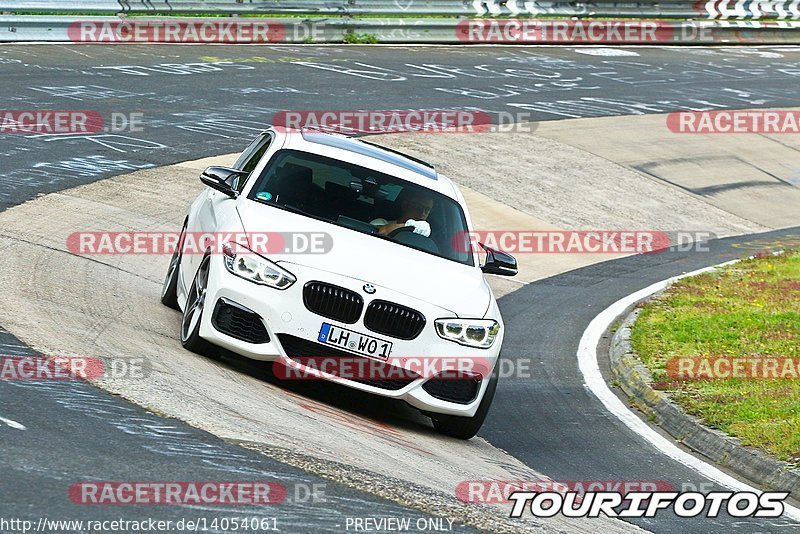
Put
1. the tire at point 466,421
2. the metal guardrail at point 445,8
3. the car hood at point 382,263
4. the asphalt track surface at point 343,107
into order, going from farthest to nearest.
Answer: the metal guardrail at point 445,8 → the tire at point 466,421 → the car hood at point 382,263 → the asphalt track surface at point 343,107

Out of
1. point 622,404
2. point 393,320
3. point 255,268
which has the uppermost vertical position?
point 255,268

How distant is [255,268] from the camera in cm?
786

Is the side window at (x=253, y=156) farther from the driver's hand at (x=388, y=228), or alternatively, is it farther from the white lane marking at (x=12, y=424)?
the white lane marking at (x=12, y=424)

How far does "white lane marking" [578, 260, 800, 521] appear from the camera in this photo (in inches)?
326

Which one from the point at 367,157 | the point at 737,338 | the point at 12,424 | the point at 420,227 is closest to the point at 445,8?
the point at 737,338

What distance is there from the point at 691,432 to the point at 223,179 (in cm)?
395

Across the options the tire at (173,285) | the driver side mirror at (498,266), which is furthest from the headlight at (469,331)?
the tire at (173,285)

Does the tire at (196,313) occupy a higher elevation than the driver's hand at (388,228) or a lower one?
lower

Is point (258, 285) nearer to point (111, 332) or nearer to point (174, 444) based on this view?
point (111, 332)

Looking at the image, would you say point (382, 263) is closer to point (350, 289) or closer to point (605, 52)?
point (350, 289)

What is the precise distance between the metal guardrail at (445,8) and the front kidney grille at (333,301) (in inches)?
628

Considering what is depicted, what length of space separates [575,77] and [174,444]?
21825 mm

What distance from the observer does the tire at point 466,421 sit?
325 inches

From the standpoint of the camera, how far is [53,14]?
881 inches
